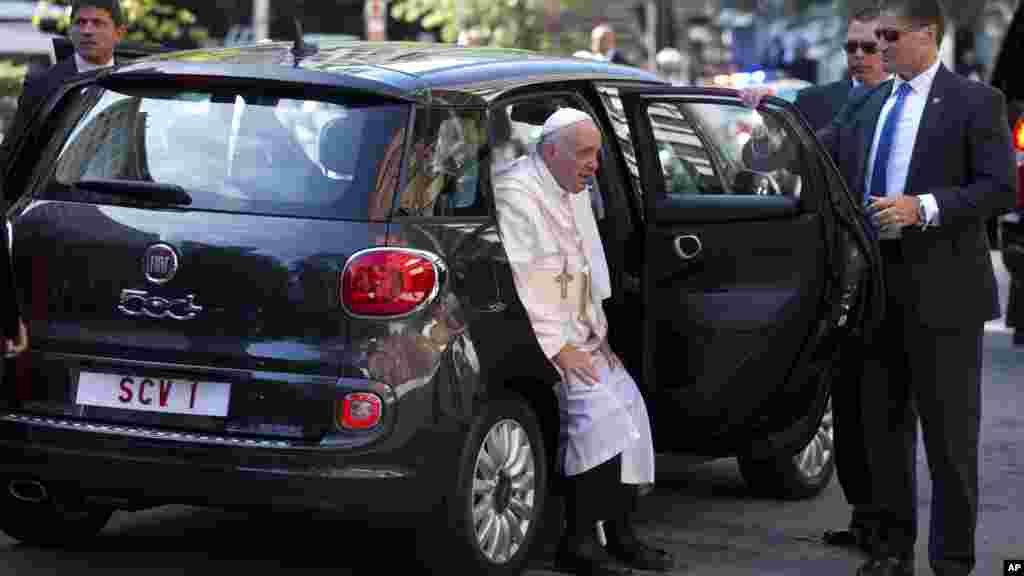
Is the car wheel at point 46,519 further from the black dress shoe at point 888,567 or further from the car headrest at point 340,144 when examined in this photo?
the black dress shoe at point 888,567

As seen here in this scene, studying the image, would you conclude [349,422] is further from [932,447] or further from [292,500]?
[932,447]

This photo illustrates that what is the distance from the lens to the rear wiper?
6379 mm

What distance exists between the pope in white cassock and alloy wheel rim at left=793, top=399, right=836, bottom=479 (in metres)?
1.58

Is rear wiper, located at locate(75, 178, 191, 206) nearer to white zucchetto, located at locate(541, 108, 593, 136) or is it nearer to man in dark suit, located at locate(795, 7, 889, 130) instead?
white zucchetto, located at locate(541, 108, 593, 136)

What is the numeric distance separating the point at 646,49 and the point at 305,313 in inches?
1660

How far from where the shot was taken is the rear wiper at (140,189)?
20.9 ft

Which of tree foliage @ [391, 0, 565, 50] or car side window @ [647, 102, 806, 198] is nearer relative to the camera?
car side window @ [647, 102, 806, 198]

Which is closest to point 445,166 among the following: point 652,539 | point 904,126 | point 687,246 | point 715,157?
point 687,246

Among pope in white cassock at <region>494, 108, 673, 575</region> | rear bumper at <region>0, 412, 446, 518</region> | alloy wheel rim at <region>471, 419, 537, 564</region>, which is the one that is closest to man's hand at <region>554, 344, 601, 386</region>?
pope in white cassock at <region>494, 108, 673, 575</region>

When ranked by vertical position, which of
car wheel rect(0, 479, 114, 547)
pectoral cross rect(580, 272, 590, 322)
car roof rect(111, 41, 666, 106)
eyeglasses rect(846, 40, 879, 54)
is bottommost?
car wheel rect(0, 479, 114, 547)

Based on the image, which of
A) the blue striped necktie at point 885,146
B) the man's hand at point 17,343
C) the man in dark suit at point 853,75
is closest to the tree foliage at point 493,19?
the man in dark suit at point 853,75

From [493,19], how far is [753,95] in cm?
2362

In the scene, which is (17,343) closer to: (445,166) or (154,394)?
(154,394)

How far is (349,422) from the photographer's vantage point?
6109mm
